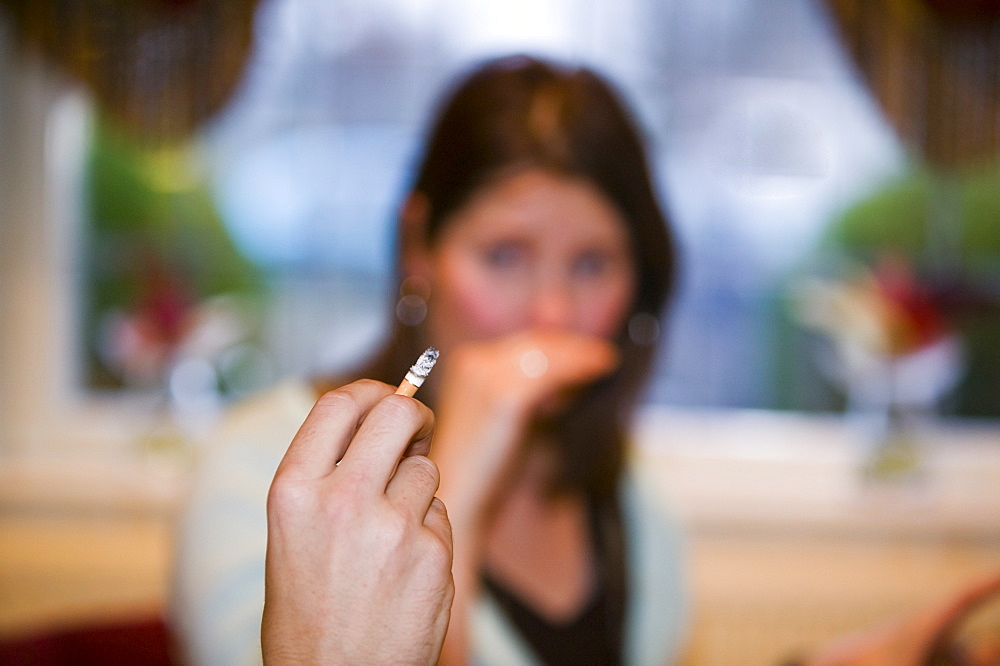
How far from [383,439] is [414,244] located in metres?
0.27

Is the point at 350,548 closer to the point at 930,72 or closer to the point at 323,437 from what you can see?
the point at 323,437

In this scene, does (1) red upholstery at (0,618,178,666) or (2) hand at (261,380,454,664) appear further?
(1) red upholstery at (0,618,178,666)

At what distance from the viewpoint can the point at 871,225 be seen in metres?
1.69

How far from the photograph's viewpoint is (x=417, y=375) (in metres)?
0.23

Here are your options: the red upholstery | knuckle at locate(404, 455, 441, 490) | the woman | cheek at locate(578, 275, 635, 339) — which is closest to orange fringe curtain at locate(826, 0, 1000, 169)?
the woman

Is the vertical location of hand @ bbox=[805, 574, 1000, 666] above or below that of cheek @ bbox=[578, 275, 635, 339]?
below

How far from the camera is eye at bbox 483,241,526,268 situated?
465 millimetres

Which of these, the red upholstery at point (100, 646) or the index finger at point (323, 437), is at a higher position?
the index finger at point (323, 437)

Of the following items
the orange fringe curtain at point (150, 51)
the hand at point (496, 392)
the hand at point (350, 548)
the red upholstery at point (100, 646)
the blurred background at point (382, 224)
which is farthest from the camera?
the blurred background at point (382, 224)

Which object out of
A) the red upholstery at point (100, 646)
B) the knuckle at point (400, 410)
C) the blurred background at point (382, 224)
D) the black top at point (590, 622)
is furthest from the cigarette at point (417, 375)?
the blurred background at point (382, 224)

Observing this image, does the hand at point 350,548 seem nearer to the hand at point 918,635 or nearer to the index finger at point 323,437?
the index finger at point 323,437

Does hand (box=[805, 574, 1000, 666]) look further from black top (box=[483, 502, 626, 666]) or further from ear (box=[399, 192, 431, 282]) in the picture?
ear (box=[399, 192, 431, 282])

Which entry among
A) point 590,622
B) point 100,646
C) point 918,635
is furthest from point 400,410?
point 100,646

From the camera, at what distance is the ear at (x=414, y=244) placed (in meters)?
0.47
